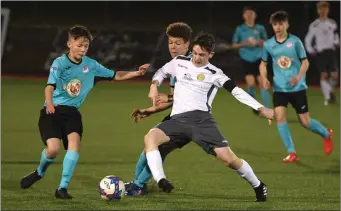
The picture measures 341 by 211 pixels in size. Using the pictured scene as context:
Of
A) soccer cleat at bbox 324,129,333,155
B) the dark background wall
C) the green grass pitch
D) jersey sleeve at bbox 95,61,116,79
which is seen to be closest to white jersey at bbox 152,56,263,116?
jersey sleeve at bbox 95,61,116,79

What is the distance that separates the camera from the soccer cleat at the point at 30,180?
9.02 m

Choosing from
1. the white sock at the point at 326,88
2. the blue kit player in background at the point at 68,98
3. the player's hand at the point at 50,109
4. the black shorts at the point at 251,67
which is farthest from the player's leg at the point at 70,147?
the white sock at the point at 326,88

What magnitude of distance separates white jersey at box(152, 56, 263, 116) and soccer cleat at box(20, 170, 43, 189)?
1.82 meters

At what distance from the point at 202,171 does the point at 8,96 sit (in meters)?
9.82

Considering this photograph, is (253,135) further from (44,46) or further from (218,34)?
(44,46)

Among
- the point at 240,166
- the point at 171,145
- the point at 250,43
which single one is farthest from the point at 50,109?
the point at 250,43

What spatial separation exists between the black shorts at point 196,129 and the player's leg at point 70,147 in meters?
0.97

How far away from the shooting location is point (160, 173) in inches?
299

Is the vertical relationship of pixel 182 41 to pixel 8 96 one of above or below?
above

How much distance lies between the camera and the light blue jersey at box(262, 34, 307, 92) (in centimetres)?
1154

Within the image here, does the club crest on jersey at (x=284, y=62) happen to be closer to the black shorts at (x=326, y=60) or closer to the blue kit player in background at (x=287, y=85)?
the blue kit player in background at (x=287, y=85)

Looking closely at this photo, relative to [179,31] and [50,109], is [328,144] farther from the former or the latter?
[50,109]

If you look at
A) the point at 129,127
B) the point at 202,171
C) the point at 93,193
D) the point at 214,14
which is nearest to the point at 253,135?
the point at 129,127

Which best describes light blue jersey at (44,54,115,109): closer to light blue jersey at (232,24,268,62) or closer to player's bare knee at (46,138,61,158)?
player's bare knee at (46,138,61,158)
